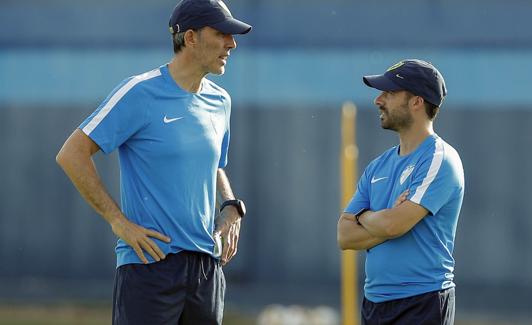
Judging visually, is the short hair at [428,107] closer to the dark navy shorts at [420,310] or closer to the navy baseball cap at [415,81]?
the navy baseball cap at [415,81]

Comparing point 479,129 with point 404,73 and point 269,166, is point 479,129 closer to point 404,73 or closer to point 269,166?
point 269,166

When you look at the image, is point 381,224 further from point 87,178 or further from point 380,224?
point 87,178

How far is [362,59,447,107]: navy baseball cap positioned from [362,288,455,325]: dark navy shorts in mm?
875

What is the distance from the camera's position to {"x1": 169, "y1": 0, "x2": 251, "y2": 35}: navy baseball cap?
194 inches

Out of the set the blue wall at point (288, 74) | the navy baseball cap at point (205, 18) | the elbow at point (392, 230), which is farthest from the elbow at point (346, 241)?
the blue wall at point (288, 74)

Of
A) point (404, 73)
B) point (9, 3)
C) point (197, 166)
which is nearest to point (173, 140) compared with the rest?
point (197, 166)

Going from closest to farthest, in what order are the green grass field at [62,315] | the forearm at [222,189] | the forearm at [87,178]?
the forearm at [87,178] < the forearm at [222,189] < the green grass field at [62,315]

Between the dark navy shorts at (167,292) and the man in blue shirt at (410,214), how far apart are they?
72cm

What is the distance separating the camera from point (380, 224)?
4.91 metres

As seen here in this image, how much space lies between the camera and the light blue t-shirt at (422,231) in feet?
16.0

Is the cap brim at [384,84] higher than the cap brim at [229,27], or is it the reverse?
the cap brim at [229,27]

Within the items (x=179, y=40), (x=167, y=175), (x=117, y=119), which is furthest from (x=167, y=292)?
(x=179, y=40)

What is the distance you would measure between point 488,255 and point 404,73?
8.86m

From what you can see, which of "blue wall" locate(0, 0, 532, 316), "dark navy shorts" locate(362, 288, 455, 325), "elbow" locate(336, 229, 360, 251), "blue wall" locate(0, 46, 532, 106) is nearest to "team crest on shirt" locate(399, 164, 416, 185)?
"elbow" locate(336, 229, 360, 251)
